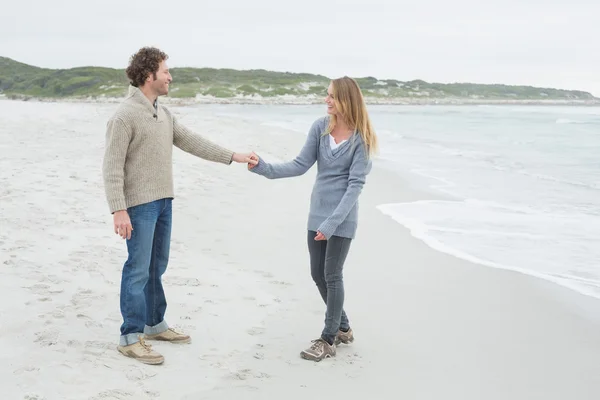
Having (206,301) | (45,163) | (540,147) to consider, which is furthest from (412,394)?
(540,147)

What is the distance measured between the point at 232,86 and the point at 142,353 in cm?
10166

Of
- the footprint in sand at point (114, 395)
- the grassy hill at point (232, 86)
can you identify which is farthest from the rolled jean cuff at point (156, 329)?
the grassy hill at point (232, 86)

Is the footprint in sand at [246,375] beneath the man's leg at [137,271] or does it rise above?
beneath

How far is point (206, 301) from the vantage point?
5039mm

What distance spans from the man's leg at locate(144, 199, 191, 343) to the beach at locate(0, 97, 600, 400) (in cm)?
8

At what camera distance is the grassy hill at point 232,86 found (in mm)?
94500

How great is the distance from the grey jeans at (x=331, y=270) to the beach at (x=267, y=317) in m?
0.24

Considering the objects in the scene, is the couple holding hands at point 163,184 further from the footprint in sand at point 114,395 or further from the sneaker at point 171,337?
the footprint in sand at point 114,395

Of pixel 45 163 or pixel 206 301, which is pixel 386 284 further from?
pixel 45 163

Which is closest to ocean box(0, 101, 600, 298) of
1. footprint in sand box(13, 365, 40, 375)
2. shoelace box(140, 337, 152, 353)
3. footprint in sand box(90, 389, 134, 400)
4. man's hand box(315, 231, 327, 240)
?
man's hand box(315, 231, 327, 240)

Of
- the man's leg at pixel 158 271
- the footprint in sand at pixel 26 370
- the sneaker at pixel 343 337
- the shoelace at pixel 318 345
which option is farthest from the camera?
the sneaker at pixel 343 337

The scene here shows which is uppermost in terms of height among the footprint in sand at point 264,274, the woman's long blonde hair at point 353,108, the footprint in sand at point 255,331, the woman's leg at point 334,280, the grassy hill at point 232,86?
the grassy hill at point 232,86

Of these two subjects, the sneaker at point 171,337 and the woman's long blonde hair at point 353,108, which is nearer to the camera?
the woman's long blonde hair at point 353,108

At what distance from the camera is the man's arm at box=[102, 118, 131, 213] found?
143 inches
